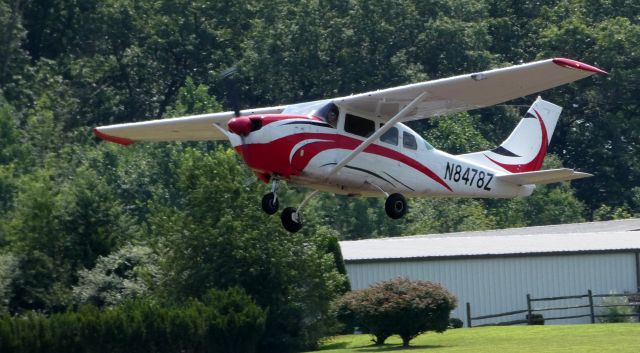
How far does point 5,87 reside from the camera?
224 feet

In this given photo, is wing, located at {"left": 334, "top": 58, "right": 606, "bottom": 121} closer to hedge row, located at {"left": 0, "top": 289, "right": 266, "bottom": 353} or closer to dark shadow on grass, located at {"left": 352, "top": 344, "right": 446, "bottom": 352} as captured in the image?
dark shadow on grass, located at {"left": 352, "top": 344, "right": 446, "bottom": 352}

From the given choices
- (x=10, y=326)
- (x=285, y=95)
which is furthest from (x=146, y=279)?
(x=285, y=95)

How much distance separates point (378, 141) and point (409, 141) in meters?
0.78

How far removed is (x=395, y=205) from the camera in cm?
2448

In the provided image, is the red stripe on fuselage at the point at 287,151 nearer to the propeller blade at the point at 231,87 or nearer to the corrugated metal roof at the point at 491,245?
the corrugated metal roof at the point at 491,245

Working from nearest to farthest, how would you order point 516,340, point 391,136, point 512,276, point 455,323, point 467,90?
1. point 467,90
2. point 391,136
3. point 516,340
4. point 455,323
5. point 512,276

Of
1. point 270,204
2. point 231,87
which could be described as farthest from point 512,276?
point 231,87

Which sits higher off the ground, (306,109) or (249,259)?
(306,109)

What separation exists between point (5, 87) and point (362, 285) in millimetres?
31564

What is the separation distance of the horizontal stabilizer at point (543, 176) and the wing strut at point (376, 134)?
8.28ft

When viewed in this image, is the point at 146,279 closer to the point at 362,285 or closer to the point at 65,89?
the point at 362,285

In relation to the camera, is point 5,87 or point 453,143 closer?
point 453,143

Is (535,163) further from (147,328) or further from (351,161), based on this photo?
(147,328)

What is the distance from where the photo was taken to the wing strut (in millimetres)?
23391
